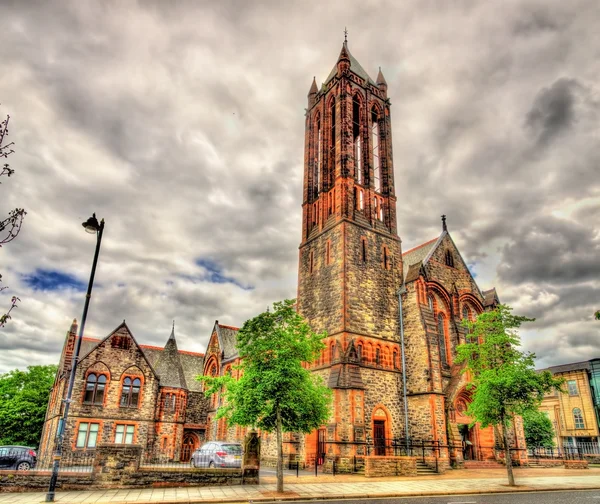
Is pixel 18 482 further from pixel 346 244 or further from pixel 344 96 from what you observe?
pixel 344 96

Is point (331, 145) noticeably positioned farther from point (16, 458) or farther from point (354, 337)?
point (16, 458)

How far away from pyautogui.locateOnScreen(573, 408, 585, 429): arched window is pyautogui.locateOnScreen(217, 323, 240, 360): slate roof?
45.6 m

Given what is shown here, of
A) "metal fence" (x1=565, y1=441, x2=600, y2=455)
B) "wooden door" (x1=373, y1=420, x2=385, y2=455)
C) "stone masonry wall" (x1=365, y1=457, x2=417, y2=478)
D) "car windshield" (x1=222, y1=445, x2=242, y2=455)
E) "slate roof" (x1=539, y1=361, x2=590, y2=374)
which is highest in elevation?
"slate roof" (x1=539, y1=361, x2=590, y2=374)

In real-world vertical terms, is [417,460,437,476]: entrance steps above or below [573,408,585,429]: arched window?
below

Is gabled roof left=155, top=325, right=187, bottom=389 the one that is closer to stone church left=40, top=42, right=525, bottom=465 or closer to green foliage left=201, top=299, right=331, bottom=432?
stone church left=40, top=42, right=525, bottom=465

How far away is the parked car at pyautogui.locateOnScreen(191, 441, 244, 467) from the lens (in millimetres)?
23047

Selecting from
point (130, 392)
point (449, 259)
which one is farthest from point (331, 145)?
point (130, 392)

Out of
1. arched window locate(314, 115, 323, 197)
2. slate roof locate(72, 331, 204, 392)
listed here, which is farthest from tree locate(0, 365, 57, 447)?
arched window locate(314, 115, 323, 197)

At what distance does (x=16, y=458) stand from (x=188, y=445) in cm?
2068

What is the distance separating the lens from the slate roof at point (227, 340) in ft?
141

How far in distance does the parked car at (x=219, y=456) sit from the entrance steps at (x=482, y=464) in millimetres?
14744

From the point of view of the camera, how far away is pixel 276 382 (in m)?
17.9

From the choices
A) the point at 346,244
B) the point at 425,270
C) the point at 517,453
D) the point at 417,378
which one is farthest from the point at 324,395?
the point at 517,453

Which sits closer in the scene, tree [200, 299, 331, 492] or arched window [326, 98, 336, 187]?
tree [200, 299, 331, 492]
